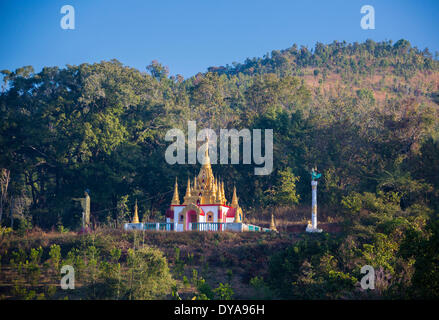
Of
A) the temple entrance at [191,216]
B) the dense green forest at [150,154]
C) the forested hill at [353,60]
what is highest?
the forested hill at [353,60]

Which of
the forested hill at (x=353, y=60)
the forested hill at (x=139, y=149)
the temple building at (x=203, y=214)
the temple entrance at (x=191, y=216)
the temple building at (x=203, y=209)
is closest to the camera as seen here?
the temple building at (x=203, y=214)

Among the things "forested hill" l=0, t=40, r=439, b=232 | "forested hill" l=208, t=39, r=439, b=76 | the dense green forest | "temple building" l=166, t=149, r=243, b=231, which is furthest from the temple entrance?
"forested hill" l=208, t=39, r=439, b=76

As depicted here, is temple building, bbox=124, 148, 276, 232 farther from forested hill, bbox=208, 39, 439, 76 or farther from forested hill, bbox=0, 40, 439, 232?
forested hill, bbox=208, 39, 439, 76

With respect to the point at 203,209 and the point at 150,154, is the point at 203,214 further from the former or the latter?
the point at 150,154

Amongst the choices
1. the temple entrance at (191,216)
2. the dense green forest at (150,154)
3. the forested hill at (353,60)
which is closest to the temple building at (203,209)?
the temple entrance at (191,216)

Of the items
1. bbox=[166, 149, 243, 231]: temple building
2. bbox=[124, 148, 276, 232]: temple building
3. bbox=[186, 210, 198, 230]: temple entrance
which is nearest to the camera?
bbox=[124, 148, 276, 232]: temple building

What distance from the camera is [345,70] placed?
95.1 metres

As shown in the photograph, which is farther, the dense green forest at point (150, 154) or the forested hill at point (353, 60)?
the forested hill at point (353, 60)

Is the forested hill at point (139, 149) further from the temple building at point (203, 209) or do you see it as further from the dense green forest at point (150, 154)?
the temple building at point (203, 209)

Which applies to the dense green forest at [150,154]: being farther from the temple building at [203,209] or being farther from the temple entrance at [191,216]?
the temple entrance at [191,216]

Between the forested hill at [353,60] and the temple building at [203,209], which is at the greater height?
the forested hill at [353,60]

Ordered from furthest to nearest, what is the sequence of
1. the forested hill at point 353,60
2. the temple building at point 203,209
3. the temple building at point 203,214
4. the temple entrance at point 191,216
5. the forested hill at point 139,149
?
the forested hill at point 353,60 < the forested hill at point 139,149 < the temple entrance at point 191,216 < the temple building at point 203,209 < the temple building at point 203,214

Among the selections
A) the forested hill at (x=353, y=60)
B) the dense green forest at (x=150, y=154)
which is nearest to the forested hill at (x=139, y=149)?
the dense green forest at (x=150, y=154)

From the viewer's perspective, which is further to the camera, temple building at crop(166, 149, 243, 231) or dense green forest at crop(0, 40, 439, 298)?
dense green forest at crop(0, 40, 439, 298)
